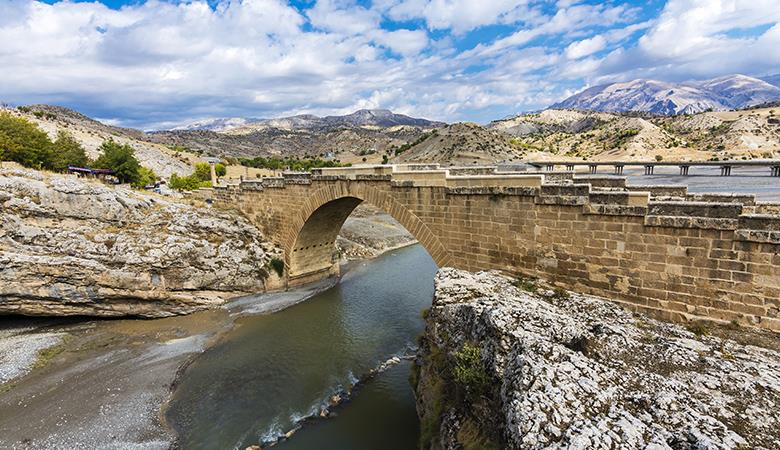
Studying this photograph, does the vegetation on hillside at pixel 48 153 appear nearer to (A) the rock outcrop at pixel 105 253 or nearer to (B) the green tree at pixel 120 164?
(B) the green tree at pixel 120 164

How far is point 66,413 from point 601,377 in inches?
641

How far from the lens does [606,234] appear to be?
1102cm

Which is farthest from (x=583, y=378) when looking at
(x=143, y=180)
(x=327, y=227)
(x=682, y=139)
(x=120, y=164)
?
(x=682, y=139)

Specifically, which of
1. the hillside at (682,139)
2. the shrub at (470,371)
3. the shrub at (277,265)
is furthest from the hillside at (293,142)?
the shrub at (470,371)

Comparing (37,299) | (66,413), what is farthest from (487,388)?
(37,299)

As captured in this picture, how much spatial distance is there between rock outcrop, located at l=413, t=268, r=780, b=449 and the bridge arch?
468 centimetres

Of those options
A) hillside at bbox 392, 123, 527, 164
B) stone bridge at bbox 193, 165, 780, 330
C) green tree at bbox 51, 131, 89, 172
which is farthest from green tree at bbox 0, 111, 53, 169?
hillside at bbox 392, 123, 527, 164

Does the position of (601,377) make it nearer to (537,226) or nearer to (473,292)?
(473,292)

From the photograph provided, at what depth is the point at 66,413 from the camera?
12.8 meters

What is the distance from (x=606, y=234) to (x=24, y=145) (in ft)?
129

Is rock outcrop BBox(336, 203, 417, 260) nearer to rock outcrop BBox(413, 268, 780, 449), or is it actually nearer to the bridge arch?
the bridge arch

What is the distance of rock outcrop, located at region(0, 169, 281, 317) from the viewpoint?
17.9m

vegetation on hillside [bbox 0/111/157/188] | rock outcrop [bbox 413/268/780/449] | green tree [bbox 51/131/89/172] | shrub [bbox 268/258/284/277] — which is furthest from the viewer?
green tree [bbox 51/131/89/172]

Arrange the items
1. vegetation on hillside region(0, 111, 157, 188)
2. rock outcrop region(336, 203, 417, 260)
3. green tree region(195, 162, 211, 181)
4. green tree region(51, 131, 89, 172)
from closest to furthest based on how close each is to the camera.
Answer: vegetation on hillside region(0, 111, 157, 188), green tree region(51, 131, 89, 172), rock outcrop region(336, 203, 417, 260), green tree region(195, 162, 211, 181)
